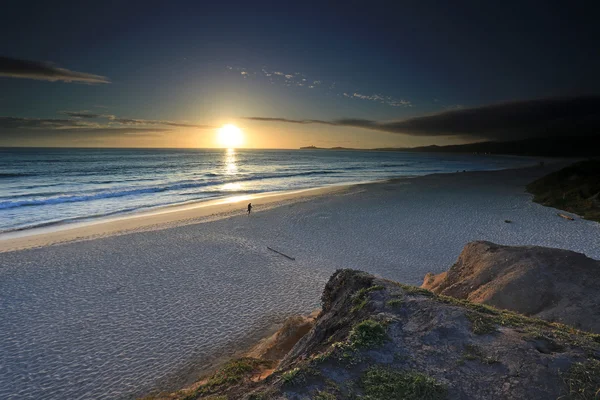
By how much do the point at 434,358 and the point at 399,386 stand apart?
0.65 meters

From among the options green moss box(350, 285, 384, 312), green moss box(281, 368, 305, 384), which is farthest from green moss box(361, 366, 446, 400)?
green moss box(350, 285, 384, 312)

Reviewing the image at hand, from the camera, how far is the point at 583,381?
3158mm

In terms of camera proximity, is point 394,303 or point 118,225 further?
point 118,225

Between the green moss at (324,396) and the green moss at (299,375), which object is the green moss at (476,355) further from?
the green moss at (299,375)

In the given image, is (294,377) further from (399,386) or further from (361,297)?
(361,297)

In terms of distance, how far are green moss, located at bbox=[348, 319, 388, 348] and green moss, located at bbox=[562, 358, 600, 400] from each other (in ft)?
5.84

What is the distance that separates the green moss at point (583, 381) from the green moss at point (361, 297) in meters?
2.38

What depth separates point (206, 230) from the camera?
18.5 meters

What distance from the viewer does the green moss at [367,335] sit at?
12.9 ft

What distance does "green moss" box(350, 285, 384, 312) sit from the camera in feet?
16.1

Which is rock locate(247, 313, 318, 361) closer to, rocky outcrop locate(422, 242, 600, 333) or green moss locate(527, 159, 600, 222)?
rocky outcrop locate(422, 242, 600, 333)

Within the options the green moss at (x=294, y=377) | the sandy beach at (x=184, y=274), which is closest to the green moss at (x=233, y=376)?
the sandy beach at (x=184, y=274)

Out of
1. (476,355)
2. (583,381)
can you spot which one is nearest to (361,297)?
(476,355)

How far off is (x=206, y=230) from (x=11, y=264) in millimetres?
8355
